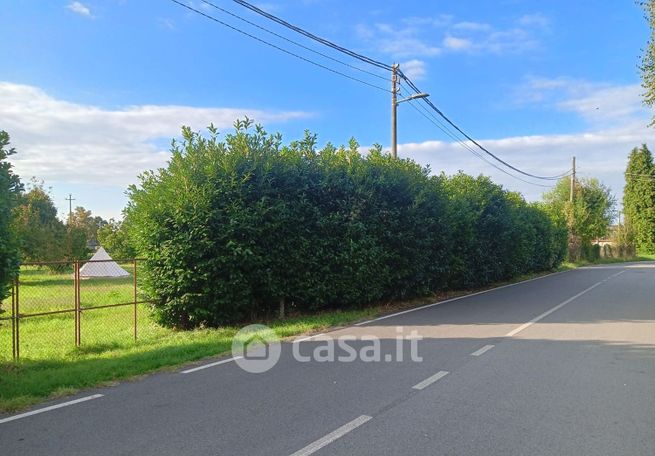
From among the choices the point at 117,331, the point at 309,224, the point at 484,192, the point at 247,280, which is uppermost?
the point at 484,192

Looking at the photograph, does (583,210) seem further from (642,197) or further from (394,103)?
(394,103)

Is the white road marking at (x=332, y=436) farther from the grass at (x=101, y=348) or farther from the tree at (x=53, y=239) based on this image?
the tree at (x=53, y=239)

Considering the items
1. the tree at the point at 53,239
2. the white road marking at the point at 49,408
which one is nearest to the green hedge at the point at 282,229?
the white road marking at the point at 49,408

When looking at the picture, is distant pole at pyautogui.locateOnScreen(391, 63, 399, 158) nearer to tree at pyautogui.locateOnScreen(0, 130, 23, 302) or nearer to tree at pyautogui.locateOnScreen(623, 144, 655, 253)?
tree at pyautogui.locateOnScreen(0, 130, 23, 302)

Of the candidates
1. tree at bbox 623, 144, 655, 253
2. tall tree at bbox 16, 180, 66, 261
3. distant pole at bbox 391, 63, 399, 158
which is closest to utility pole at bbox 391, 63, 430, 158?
distant pole at bbox 391, 63, 399, 158

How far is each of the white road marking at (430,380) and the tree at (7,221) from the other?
5766mm

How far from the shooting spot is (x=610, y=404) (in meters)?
5.28

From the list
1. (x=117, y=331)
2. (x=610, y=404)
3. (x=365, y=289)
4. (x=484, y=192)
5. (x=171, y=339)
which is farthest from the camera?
(x=484, y=192)

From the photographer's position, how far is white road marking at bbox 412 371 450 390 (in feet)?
Result: 19.3

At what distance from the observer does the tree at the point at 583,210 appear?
46.2m

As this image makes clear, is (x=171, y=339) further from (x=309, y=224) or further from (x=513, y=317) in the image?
(x=513, y=317)

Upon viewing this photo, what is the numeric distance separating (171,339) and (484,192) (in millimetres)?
15806

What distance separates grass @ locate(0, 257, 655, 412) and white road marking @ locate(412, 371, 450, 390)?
11.9ft

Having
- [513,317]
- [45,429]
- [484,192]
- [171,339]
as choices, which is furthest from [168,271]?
[484,192]
